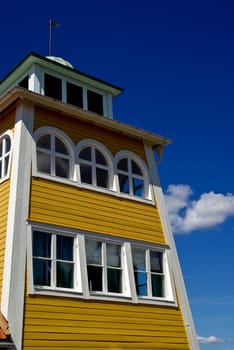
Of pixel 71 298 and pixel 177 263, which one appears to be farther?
pixel 177 263

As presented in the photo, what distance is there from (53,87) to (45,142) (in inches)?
123

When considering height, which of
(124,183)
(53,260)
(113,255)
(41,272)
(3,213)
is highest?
(124,183)

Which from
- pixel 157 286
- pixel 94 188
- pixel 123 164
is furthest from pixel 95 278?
pixel 123 164

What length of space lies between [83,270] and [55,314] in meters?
1.63

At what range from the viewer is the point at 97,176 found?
15523 mm

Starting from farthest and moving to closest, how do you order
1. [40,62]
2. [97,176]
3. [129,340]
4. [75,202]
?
[40,62], [97,176], [75,202], [129,340]

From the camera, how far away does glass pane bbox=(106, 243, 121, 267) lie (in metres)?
14.3

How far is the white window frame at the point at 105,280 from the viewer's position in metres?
12.4

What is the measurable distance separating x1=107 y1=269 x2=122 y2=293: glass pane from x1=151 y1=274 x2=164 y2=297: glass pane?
127 cm

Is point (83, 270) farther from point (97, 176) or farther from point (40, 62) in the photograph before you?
point (40, 62)

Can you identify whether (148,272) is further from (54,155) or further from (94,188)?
(54,155)

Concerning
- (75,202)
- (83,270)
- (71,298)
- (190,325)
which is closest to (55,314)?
(71,298)

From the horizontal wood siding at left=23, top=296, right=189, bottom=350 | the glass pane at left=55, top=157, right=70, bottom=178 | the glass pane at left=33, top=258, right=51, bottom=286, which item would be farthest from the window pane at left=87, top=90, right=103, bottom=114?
the horizontal wood siding at left=23, top=296, right=189, bottom=350

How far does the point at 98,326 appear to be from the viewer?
1273 centimetres
